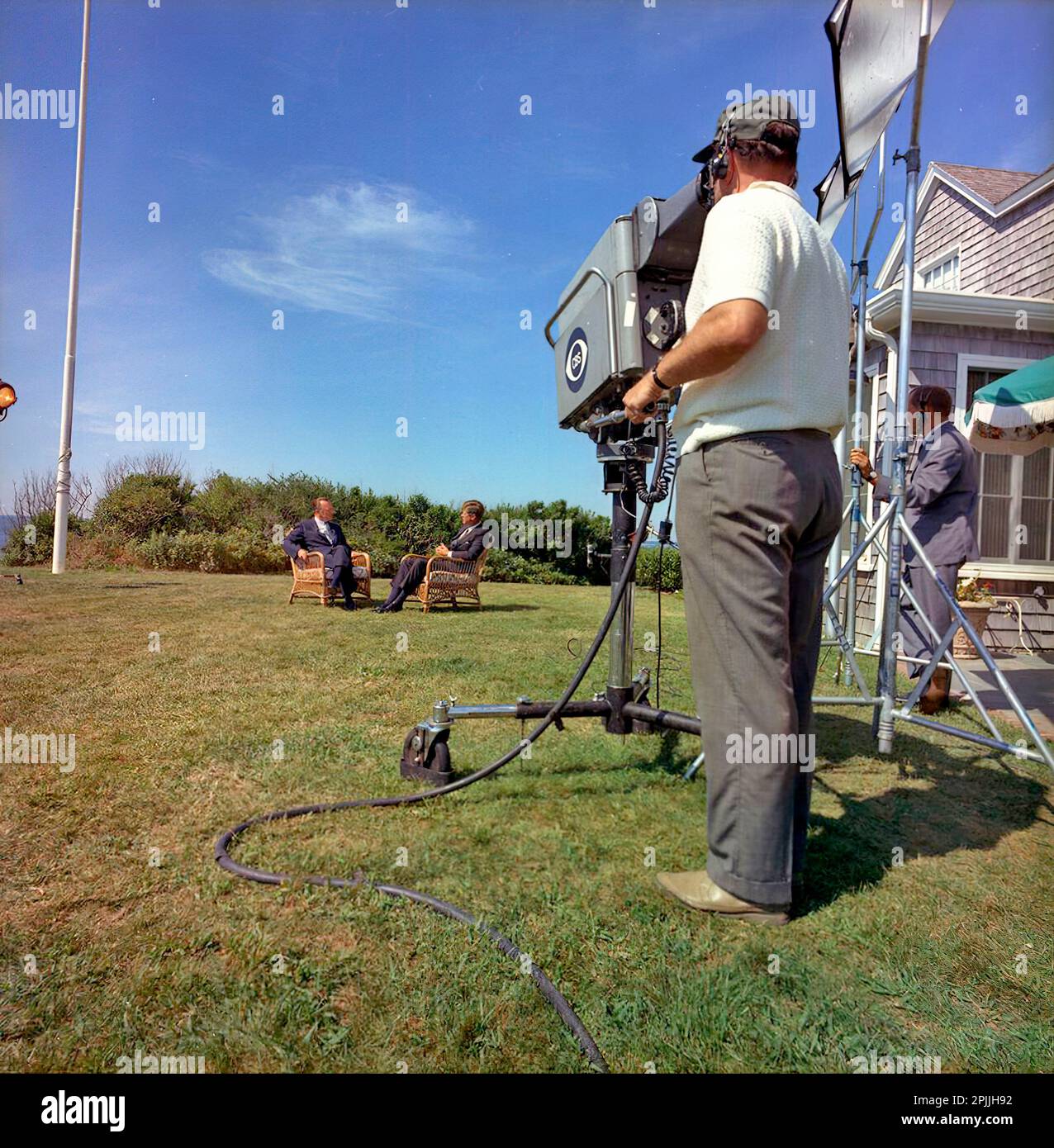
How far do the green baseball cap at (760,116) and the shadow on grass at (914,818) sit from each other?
209cm

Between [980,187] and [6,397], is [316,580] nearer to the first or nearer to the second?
[6,397]

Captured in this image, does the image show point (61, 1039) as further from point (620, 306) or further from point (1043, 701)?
point (1043, 701)

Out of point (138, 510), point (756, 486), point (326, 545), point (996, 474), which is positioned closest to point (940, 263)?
point (996, 474)

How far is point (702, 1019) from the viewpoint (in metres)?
1.37

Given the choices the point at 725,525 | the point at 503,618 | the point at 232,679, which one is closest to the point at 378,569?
the point at 503,618

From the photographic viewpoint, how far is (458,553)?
877cm

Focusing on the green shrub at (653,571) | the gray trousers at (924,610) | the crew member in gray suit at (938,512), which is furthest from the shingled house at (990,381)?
the green shrub at (653,571)

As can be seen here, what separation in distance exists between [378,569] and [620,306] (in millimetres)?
12494

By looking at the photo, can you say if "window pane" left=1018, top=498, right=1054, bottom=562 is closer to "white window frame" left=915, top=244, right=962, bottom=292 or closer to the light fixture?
"white window frame" left=915, top=244, right=962, bottom=292

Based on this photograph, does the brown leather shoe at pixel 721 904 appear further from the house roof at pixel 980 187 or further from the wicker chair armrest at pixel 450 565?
the house roof at pixel 980 187

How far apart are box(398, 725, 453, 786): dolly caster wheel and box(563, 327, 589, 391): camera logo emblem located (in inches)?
60.9

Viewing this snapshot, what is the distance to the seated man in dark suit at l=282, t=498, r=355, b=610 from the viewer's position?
8445 millimetres

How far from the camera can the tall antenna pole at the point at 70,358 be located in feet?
40.6

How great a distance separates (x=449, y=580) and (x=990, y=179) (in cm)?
1024
